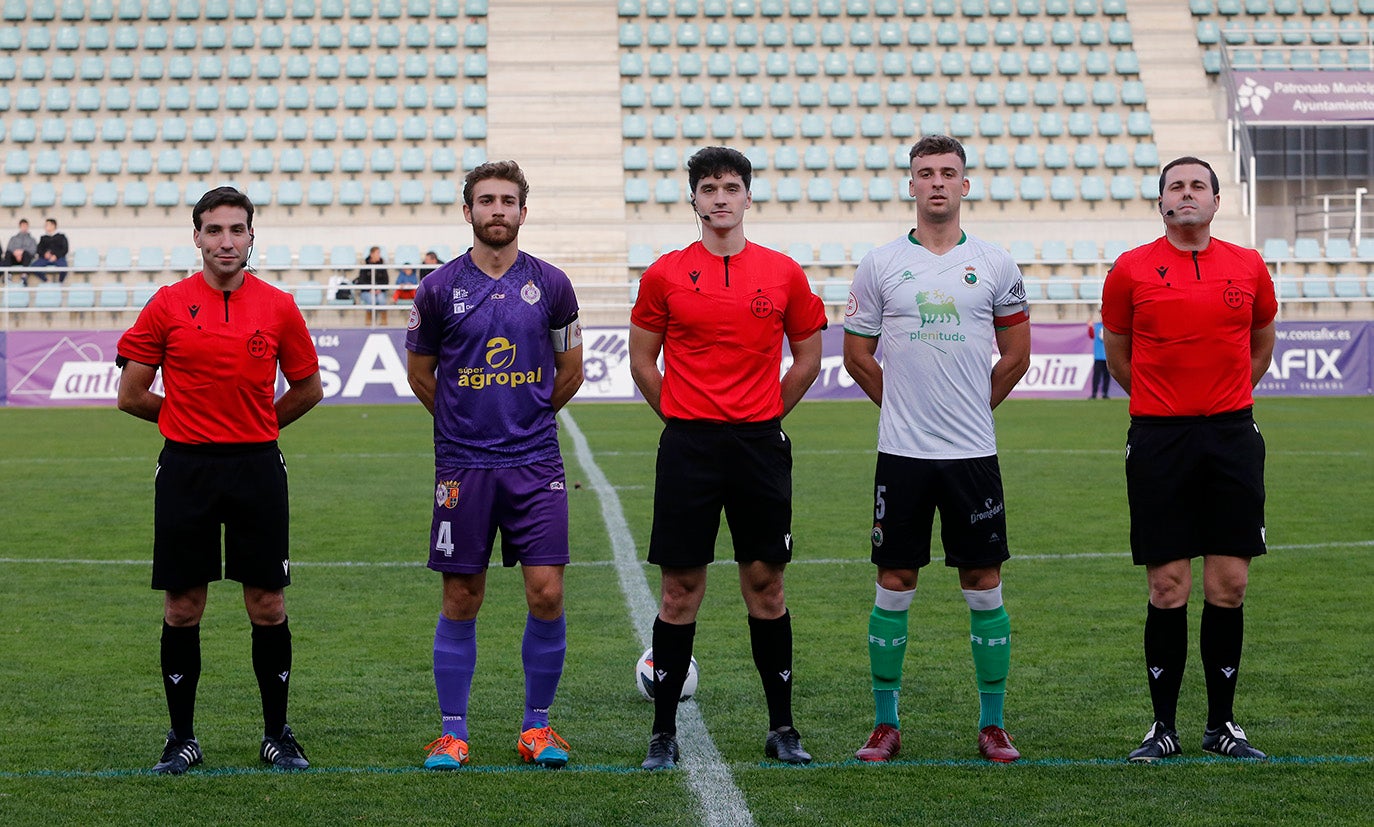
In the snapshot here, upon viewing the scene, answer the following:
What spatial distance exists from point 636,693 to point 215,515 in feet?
6.26

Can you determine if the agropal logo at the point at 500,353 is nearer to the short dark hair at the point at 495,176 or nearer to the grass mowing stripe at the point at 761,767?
the short dark hair at the point at 495,176

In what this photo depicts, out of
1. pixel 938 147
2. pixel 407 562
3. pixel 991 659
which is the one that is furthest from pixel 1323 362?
pixel 938 147

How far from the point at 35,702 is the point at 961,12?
32.4 m

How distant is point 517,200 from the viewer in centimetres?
519

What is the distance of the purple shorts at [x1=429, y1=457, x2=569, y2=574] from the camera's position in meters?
5.20

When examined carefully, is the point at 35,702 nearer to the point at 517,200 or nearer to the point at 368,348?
the point at 517,200

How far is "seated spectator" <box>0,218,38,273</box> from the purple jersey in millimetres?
24778

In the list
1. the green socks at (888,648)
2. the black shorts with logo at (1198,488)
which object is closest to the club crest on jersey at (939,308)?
the black shorts with logo at (1198,488)

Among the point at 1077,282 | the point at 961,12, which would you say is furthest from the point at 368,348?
the point at 961,12

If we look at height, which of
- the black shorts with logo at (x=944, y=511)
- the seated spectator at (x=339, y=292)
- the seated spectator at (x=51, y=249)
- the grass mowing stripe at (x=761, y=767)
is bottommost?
the grass mowing stripe at (x=761, y=767)

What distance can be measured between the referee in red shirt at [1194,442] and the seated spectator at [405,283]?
21620 mm

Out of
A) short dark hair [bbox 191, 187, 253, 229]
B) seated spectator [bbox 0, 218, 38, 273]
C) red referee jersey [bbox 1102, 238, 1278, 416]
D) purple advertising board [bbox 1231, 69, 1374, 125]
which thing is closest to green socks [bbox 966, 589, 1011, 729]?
red referee jersey [bbox 1102, 238, 1278, 416]

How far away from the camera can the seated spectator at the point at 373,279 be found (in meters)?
27.0

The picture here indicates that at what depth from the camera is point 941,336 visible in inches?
208
